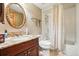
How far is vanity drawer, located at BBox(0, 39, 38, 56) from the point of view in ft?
5.50

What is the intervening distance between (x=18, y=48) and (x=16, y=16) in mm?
402

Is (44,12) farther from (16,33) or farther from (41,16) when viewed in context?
(16,33)

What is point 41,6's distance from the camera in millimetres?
1901

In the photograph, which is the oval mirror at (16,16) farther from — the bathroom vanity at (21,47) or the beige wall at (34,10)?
the bathroom vanity at (21,47)

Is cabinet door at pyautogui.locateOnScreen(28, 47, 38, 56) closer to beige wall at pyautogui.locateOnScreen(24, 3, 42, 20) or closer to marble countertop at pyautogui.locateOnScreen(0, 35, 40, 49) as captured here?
marble countertop at pyautogui.locateOnScreen(0, 35, 40, 49)

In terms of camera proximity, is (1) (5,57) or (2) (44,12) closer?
(1) (5,57)

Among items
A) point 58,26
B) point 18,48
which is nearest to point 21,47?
point 18,48

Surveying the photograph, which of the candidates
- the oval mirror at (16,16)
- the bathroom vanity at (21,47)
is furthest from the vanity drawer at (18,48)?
the oval mirror at (16,16)

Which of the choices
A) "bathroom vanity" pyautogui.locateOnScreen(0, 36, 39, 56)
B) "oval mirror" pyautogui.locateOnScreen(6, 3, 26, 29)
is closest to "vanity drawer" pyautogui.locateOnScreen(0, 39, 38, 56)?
"bathroom vanity" pyautogui.locateOnScreen(0, 36, 39, 56)

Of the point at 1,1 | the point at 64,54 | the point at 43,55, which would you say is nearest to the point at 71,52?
the point at 64,54

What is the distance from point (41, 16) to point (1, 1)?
519mm

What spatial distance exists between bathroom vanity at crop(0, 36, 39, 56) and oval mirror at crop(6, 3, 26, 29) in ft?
0.67

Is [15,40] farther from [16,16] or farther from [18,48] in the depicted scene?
[16,16]

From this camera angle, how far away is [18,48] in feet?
5.90
